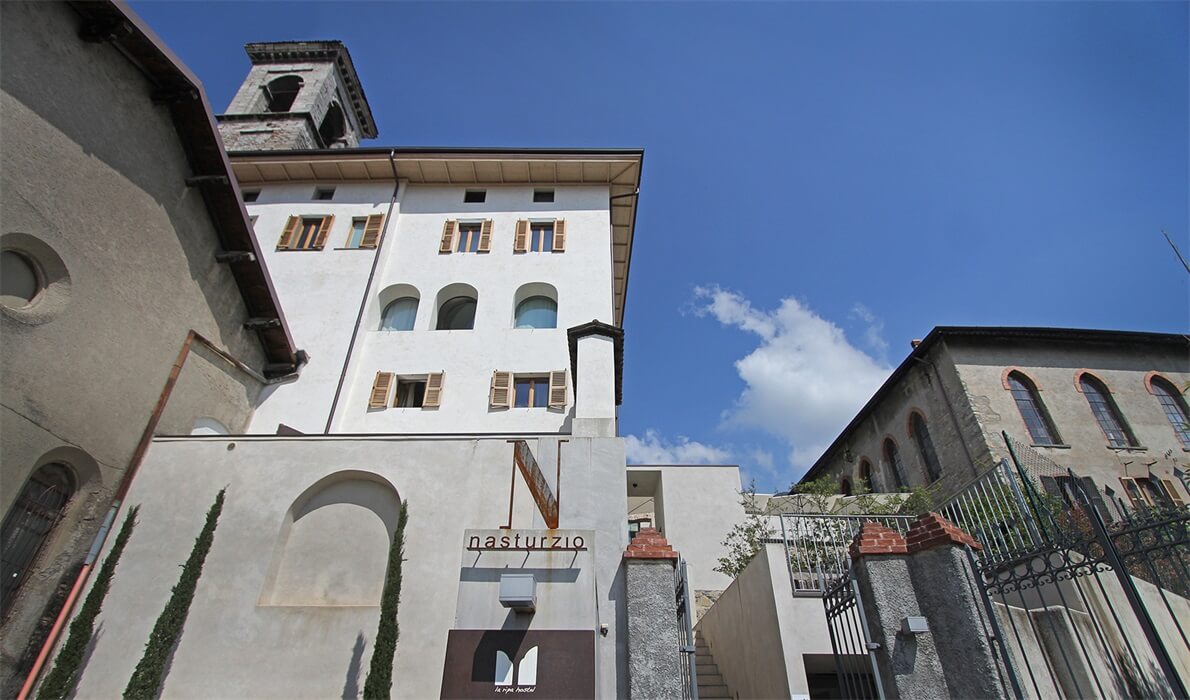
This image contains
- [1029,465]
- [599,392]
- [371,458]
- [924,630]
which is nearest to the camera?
[924,630]

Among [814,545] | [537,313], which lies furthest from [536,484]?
[537,313]

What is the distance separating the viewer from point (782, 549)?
816cm

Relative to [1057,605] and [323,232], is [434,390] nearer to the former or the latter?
[323,232]

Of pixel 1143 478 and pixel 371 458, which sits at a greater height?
pixel 1143 478

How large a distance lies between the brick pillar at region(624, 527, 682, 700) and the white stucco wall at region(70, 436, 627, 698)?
0.83 m

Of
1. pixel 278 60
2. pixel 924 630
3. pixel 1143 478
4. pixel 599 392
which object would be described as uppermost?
pixel 278 60

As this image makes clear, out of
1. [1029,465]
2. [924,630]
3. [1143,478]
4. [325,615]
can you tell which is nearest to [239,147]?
[325,615]

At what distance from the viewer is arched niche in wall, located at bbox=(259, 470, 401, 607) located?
9031mm

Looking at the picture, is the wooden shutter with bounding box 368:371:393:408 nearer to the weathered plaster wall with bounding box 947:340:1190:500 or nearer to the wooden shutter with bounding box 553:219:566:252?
the wooden shutter with bounding box 553:219:566:252

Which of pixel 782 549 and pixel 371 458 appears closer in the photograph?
pixel 782 549

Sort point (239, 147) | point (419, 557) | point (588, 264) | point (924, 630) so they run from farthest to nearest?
point (239, 147) → point (588, 264) → point (419, 557) → point (924, 630)

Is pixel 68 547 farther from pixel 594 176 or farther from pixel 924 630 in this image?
pixel 594 176

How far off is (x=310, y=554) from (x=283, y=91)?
28.0m

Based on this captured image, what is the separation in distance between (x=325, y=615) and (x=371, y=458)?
97.6 inches
